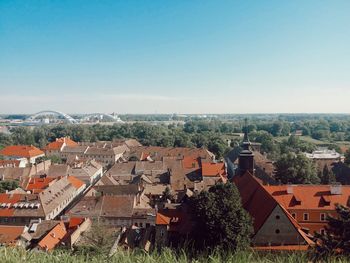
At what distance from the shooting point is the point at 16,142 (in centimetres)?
12138

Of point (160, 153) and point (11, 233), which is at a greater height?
point (11, 233)

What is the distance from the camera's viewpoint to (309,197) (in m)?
30.4

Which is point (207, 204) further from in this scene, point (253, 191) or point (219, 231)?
point (253, 191)

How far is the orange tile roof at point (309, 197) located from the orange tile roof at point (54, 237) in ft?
63.6

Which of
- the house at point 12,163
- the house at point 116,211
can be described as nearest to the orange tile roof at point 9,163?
the house at point 12,163

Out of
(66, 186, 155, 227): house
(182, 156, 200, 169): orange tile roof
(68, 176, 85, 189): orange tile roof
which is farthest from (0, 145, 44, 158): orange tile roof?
(66, 186, 155, 227): house

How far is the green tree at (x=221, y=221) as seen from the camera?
22.2 metres

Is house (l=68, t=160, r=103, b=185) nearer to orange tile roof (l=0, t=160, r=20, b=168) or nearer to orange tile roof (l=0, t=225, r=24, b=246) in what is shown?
orange tile roof (l=0, t=160, r=20, b=168)

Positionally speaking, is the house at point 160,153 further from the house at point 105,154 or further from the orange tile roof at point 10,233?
the orange tile roof at point 10,233

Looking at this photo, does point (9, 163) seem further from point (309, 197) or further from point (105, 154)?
point (309, 197)

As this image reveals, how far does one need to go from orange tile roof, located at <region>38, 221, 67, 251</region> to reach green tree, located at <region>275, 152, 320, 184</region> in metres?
30.9

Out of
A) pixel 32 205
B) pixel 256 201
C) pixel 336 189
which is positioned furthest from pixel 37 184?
pixel 336 189

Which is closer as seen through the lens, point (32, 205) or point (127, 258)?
point (127, 258)

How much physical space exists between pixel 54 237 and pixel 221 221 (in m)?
15.0
